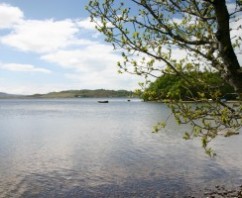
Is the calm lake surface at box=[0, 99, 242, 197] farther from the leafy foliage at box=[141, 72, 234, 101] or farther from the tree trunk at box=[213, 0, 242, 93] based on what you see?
the tree trunk at box=[213, 0, 242, 93]

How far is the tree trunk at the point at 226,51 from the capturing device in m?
A: 7.61

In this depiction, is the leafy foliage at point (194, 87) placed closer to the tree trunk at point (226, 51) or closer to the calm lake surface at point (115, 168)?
the tree trunk at point (226, 51)

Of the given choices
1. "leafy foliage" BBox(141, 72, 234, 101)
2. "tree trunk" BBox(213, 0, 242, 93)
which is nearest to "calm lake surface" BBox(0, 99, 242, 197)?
"leafy foliage" BBox(141, 72, 234, 101)

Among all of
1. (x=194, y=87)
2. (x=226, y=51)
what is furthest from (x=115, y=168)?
(x=226, y=51)

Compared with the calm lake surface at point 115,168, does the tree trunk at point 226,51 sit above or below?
above

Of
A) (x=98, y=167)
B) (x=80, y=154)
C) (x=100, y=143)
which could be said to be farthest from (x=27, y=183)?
(x=100, y=143)

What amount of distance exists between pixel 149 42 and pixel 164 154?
84.1 feet

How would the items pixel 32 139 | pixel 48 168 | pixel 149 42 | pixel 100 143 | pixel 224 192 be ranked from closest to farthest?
pixel 149 42, pixel 224 192, pixel 48 168, pixel 100 143, pixel 32 139

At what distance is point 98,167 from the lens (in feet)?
91.0

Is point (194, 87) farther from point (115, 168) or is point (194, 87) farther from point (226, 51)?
point (115, 168)

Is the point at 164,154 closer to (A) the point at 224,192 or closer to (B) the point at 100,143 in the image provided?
(B) the point at 100,143

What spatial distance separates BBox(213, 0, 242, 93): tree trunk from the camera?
25.0ft

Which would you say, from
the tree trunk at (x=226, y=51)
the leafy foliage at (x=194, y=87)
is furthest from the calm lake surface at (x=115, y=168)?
the tree trunk at (x=226, y=51)

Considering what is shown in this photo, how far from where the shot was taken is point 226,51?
7727mm
